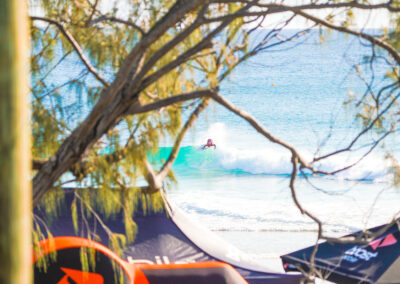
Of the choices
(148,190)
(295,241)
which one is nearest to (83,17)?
(148,190)

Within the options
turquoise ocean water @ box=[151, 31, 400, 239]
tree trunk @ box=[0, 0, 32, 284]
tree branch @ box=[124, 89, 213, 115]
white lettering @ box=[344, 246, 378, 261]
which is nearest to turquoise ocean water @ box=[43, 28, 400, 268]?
turquoise ocean water @ box=[151, 31, 400, 239]

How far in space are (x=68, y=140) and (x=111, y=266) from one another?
1.14 metres

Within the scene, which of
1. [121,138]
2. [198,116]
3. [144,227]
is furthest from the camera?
[144,227]

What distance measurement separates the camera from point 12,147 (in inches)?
20.2

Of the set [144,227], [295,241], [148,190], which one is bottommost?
[295,241]

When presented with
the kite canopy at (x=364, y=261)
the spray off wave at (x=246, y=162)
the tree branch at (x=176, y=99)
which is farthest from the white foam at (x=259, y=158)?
the tree branch at (x=176, y=99)

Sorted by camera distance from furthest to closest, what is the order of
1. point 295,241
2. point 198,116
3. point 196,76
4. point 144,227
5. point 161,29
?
point 295,241 < point 144,227 < point 196,76 < point 198,116 < point 161,29

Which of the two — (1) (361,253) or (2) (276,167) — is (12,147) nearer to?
(1) (361,253)

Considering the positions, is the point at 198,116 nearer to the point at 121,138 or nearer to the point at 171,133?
the point at 171,133

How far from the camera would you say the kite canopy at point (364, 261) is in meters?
2.69

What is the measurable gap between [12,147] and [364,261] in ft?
8.72

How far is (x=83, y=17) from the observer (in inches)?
73.0

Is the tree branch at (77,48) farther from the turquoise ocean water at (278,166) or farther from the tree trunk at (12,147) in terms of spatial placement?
the tree trunk at (12,147)

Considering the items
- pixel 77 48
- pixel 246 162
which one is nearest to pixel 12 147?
pixel 77 48
